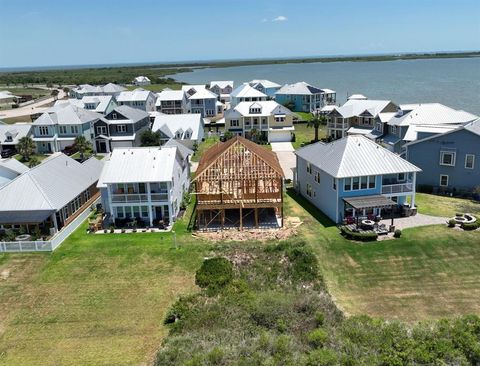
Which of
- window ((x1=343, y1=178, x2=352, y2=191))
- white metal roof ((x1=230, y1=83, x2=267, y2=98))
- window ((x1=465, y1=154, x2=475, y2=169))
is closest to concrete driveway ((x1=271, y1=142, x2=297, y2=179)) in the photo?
window ((x1=343, y1=178, x2=352, y2=191))

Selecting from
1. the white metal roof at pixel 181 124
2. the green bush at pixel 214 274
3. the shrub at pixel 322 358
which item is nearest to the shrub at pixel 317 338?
the shrub at pixel 322 358

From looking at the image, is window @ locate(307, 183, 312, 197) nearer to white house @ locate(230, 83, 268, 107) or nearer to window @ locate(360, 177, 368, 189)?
window @ locate(360, 177, 368, 189)

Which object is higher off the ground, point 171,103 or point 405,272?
point 171,103

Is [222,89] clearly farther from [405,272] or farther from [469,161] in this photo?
[405,272]

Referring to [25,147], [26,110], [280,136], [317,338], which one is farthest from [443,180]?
[26,110]

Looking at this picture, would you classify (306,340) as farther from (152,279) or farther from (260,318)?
(152,279)

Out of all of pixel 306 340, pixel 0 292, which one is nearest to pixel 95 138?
pixel 0 292

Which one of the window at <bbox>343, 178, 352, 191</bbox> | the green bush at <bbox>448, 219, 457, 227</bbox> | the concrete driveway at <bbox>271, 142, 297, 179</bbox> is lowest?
the concrete driveway at <bbox>271, 142, 297, 179</bbox>
